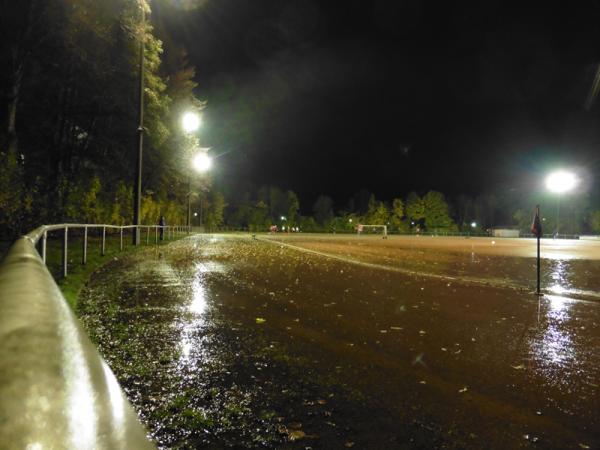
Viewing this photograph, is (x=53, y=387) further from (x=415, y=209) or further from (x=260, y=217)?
(x=260, y=217)

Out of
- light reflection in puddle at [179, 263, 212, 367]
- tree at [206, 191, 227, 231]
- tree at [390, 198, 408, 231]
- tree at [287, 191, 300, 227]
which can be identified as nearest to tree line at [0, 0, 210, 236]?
light reflection in puddle at [179, 263, 212, 367]

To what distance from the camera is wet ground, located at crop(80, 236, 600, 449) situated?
320cm

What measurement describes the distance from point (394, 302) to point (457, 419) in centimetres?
506

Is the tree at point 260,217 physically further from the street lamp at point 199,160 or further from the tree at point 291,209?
the street lamp at point 199,160

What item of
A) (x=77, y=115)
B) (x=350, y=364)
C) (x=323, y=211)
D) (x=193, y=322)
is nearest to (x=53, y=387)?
(x=350, y=364)

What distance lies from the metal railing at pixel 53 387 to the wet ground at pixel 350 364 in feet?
6.52

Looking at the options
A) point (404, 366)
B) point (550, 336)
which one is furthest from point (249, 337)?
point (550, 336)

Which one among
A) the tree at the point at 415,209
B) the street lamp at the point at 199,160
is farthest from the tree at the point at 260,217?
the street lamp at the point at 199,160

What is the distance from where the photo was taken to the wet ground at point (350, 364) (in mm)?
3195

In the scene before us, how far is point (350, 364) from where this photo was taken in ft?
15.5

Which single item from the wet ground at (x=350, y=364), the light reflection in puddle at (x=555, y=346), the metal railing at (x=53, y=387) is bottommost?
the light reflection in puddle at (x=555, y=346)

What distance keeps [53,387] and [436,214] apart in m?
121

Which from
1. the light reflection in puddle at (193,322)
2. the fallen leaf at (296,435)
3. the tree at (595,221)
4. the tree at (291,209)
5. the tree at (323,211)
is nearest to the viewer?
the fallen leaf at (296,435)

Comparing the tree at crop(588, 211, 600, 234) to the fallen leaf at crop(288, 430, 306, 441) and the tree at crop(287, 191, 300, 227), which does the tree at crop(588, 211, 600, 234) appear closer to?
the tree at crop(287, 191, 300, 227)
